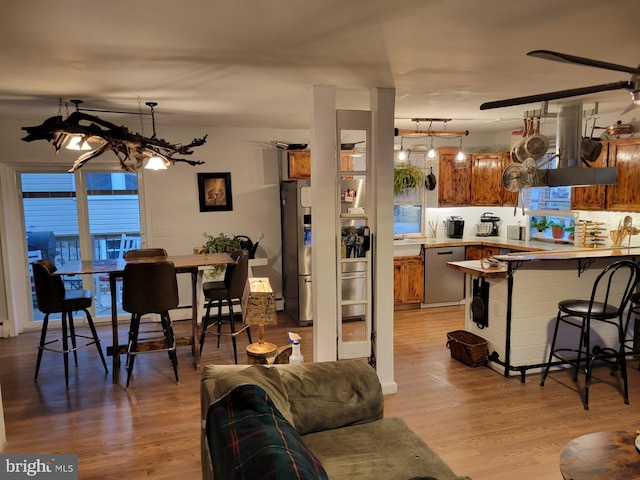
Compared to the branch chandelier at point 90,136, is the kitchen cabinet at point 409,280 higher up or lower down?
lower down

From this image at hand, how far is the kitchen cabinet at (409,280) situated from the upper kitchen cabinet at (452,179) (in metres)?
1.07

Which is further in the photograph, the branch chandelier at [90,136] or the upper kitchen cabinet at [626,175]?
the upper kitchen cabinet at [626,175]

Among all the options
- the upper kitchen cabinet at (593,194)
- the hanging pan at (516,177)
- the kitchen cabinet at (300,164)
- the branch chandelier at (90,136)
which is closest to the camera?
the branch chandelier at (90,136)

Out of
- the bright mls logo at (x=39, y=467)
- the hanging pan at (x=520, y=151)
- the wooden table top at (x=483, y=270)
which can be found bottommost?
the bright mls logo at (x=39, y=467)

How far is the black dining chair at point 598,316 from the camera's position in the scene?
3.63 m

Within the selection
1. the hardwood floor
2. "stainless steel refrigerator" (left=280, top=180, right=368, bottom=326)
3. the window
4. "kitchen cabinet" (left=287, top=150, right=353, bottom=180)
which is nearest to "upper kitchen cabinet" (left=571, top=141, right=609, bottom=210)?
the hardwood floor

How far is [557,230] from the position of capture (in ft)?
20.5

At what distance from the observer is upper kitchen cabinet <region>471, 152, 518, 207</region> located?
6.67 m

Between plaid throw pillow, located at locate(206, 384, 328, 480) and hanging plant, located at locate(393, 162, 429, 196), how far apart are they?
17.2ft

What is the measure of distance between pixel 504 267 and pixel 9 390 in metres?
4.43

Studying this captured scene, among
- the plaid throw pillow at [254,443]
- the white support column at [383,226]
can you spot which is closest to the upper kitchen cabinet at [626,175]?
the white support column at [383,226]

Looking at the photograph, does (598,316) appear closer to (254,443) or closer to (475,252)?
(475,252)

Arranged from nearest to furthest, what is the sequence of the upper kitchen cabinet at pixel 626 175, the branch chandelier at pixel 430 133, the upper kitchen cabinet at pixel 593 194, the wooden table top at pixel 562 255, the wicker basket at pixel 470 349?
the wooden table top at pixel 562 255 < the wicker basket at pixel 470 349 < the upper kitchen cabinet at pixel 626 175 < the upper kitchen cabinet at pixel 593 194 < the branch chandelier at pixel 430 133

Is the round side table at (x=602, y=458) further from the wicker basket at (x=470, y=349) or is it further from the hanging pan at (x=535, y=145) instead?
the hanging pan at (x=535, y=145)
